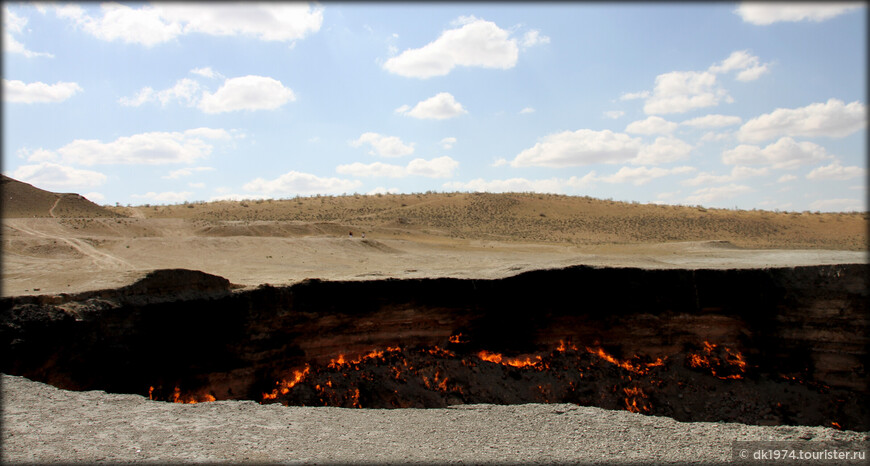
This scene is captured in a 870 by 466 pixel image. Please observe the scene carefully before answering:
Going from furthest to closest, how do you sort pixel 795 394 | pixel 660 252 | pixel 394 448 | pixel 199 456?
pixel 660 252 → pixel 795 394 → pixel 394 448 → pixel 199 456

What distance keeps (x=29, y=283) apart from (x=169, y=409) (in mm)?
5008

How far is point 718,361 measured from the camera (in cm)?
1139

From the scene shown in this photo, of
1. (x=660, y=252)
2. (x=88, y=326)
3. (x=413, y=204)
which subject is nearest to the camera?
(x=88, y=326)

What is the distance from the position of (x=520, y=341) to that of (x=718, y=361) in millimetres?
4286

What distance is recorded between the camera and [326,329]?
10750 mm

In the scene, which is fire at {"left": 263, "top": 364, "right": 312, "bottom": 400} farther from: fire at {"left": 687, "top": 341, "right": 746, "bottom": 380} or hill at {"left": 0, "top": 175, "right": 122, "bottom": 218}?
hill at {"left": 0, "top": 175, "right": 122, "bottom": 218}

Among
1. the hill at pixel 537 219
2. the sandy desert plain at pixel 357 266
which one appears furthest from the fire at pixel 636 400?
the hill at pixel 537 219

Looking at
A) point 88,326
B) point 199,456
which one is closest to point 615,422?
point 199,456

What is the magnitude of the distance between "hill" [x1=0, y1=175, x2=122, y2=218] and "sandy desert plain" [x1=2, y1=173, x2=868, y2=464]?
0.13 metres

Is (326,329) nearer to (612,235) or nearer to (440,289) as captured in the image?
(440,289)

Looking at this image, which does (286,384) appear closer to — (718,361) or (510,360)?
(510,360)

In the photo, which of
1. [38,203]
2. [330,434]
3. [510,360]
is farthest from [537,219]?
[330,434]

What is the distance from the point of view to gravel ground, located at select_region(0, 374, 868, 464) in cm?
536

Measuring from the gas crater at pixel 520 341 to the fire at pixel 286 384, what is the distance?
34 mm
